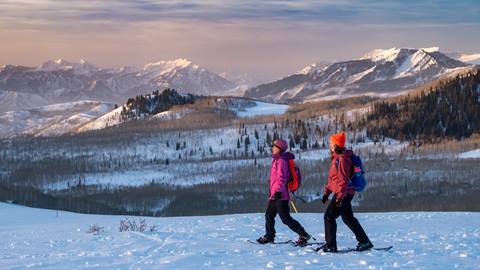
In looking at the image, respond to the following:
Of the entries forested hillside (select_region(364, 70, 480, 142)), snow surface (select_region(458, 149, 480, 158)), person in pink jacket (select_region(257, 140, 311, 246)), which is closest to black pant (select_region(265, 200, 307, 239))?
person in pink jacket (select_region(257, 140, 311, 246))

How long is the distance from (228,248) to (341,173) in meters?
3.30

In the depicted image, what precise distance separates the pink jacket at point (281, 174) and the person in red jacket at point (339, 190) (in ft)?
4.61

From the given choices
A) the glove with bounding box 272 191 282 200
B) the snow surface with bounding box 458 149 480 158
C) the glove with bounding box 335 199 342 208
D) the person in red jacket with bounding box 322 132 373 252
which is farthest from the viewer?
the snow surface with bounding box 458 149 480 158

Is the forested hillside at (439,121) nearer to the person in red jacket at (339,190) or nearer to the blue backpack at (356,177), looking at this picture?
the person in red jacket at (339,190)

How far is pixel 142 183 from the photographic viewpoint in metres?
133

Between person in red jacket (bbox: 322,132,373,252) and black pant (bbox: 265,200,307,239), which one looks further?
black pant (bbox: 265,200,307,239)

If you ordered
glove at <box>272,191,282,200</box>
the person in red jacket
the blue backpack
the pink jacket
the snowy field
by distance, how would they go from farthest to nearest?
glove at <box>272,191,282,200</box> → the pink jacket → the blue backpack → the person in red jacket → the snowy field

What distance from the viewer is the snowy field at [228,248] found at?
14125mm

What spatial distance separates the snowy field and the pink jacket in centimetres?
136

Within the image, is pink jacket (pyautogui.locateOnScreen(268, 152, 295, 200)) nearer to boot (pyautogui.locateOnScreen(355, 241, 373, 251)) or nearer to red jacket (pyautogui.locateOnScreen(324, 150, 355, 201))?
red jacket (pyautogui.locateOnScreen(324, 150, 355, 201))

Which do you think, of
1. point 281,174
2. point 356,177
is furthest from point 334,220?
point 281,174

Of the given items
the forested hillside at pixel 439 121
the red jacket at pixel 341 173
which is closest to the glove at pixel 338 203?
the red jacket at pixel 341 173

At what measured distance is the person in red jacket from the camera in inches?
592

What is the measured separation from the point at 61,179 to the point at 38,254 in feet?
421
